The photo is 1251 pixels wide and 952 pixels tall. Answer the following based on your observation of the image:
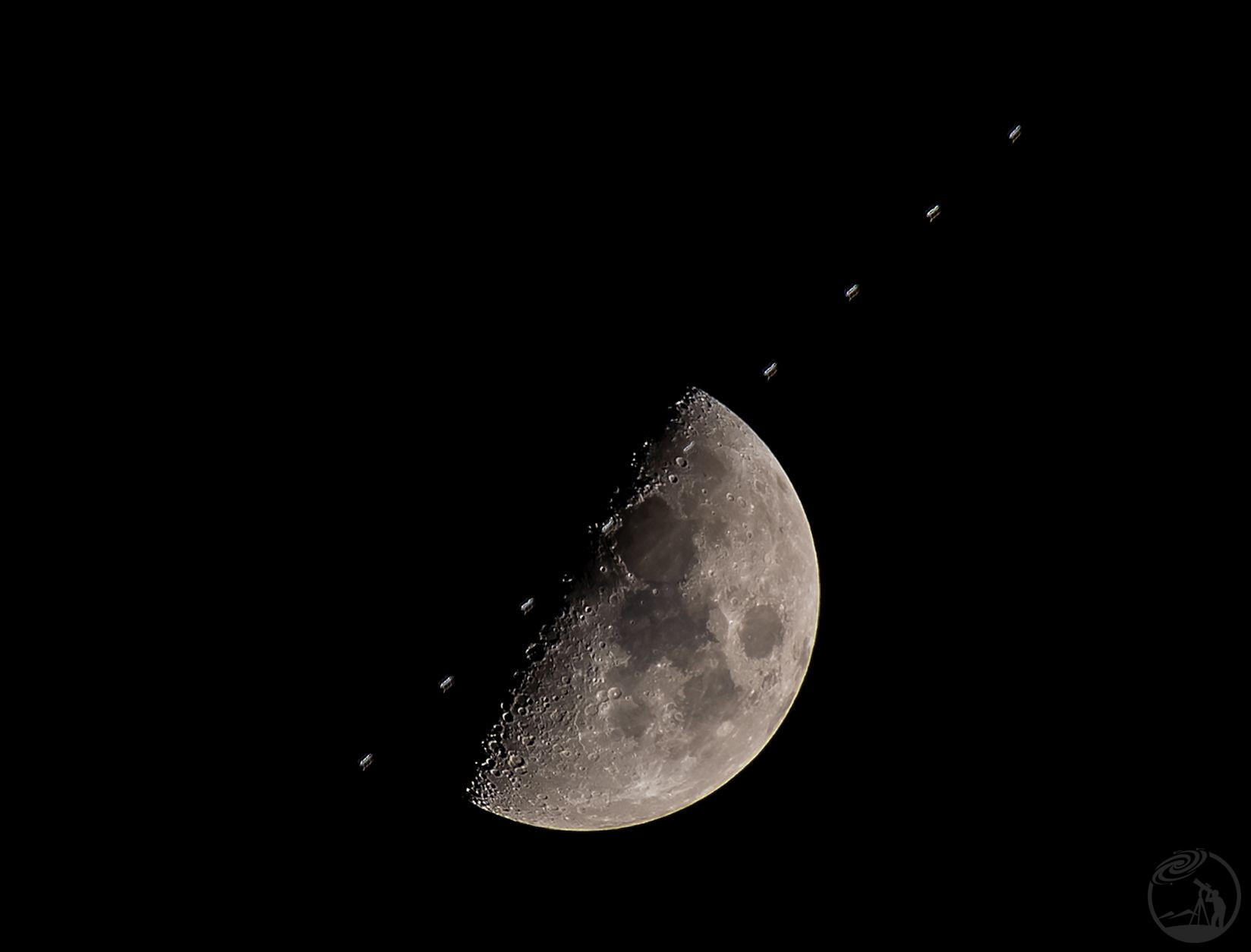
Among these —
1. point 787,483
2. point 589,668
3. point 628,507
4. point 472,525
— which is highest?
point 472,525

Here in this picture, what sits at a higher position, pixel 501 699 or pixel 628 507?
pixel 628 507

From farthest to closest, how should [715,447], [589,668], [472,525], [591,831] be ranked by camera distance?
[591,831] → [715,447] → [589,668] → [472,525]

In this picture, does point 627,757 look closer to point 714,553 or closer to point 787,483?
point 714,553

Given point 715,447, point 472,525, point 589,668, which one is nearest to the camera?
point 472,525

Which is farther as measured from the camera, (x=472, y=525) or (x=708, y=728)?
(x=708, y=728)

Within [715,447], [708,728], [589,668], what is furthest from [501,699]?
[715,447]

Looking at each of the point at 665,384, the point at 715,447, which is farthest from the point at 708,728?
the point at 665,384

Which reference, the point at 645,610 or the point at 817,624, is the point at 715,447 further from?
the point at 817,624
